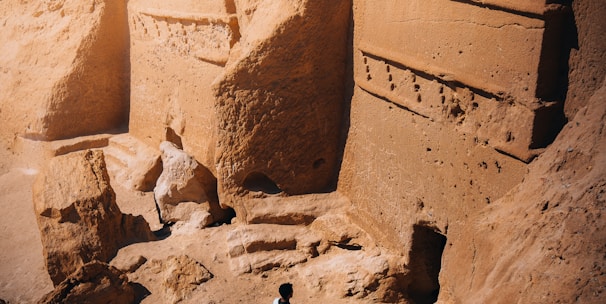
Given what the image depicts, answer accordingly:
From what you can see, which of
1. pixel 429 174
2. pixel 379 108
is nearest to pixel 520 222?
pixel 429 174

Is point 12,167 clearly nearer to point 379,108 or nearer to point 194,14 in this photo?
point 194,14

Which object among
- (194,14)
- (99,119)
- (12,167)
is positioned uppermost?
(194,14)

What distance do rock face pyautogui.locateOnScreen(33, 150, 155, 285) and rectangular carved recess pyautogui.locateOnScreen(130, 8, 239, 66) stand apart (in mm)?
1579

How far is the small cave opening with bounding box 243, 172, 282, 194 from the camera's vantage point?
7.14 metres

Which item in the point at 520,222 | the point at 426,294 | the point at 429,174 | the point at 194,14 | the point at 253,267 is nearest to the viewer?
the point at 520,222

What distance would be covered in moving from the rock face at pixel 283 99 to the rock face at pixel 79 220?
3.29 feet

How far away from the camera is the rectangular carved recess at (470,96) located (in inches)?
181

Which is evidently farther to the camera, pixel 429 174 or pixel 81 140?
pixel 81 140

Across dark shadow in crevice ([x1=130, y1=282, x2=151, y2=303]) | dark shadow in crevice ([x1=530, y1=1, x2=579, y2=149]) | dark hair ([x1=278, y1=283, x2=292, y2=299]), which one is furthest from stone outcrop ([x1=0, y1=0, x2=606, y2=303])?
dark hair ([x1=278, y1=283, x2=292, y2=299])

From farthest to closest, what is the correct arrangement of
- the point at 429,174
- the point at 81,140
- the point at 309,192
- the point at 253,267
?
the point at 81,140
the point at 309,192
the point at 253,267
the point at 429,174

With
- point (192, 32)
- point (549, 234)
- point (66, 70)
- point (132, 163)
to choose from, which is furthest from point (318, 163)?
point (66, 70)

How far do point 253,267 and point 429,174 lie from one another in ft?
6.00

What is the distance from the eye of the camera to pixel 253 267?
650 cm

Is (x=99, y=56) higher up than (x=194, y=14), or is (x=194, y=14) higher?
(x=194, y=14)
